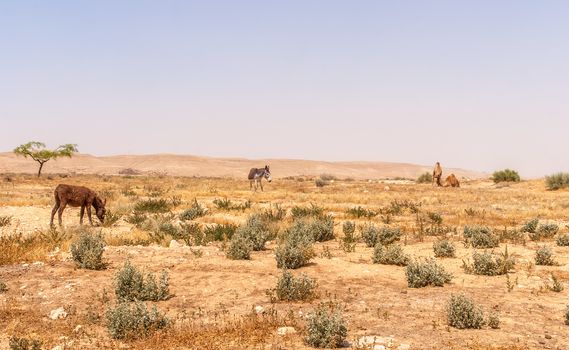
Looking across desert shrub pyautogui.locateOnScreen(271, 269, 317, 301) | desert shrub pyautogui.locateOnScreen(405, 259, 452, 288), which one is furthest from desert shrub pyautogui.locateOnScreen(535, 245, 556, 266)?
desert shrub pyautogui.locateOnScreen(271, 269, 317, 301)

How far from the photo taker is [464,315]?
6.84 metres

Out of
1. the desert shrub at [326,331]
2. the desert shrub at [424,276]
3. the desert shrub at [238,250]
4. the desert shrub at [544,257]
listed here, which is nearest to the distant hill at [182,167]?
the desert shrub at [238,250]

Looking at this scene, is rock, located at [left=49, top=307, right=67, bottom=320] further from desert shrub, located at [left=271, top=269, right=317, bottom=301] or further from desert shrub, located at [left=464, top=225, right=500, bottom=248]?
desert shrub, located at [left=464, top=225, right=500, bottom=248]

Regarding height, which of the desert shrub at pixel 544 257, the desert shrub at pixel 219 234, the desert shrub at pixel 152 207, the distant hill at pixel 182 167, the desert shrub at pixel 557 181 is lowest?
the distant hill at pixel 182 167

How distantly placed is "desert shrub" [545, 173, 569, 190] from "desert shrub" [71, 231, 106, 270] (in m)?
34.3

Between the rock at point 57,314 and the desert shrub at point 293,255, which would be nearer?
the rock at point 57,314

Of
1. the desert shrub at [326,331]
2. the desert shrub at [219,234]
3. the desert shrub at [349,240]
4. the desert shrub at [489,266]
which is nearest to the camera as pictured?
the desert shrub at [326,331]

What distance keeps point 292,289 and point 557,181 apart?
34.3 metres

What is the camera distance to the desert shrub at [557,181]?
36156 millimetres

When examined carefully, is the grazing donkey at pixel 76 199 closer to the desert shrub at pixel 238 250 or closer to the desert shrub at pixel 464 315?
the desert shrub at pixel 238 250

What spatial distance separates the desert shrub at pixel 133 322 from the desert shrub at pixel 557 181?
35920 millimetres

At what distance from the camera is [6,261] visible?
10922mm

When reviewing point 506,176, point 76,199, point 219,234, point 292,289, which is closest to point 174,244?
point 219,234

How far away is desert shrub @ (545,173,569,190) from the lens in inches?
1423
